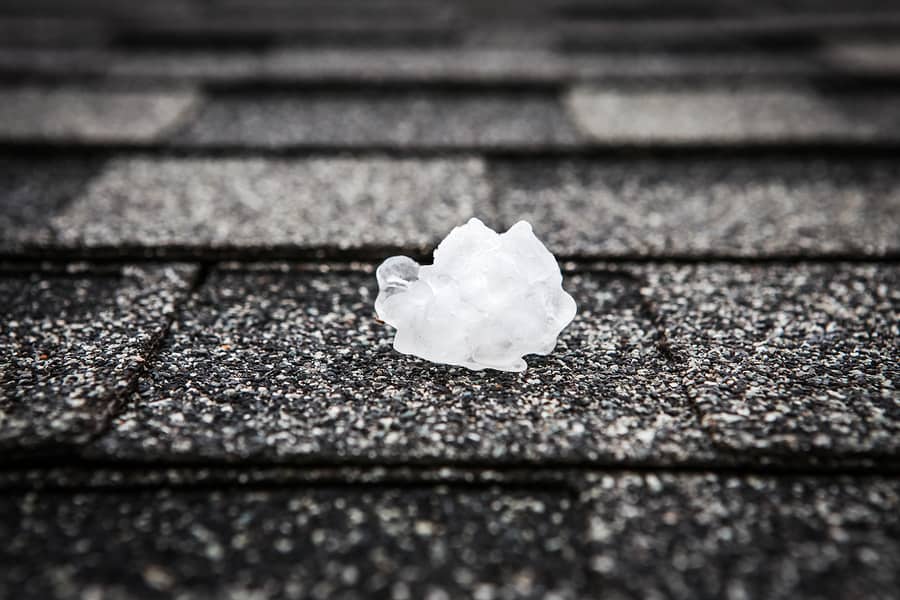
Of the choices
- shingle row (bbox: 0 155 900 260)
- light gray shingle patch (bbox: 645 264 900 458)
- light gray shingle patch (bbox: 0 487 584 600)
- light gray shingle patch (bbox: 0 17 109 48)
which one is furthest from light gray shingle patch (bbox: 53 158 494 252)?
light gray shingle patch (bbox: 0 17 109 48)

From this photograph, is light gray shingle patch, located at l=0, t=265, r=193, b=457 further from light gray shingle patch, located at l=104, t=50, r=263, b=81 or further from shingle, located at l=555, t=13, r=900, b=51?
shingle, located at l=555, t=13, r=900, b=51

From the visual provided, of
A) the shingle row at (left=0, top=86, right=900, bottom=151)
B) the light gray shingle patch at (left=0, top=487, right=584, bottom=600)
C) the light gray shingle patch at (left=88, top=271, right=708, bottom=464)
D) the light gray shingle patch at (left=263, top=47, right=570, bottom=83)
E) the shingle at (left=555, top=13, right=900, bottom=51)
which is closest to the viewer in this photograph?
the light gray shingle patch at (left=0, top=487, right=584, bottom=600)

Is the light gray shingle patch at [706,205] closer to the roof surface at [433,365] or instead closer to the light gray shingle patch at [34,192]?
the roof surface at [433,365]

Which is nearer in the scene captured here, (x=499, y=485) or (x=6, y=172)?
(x=499, y=485)

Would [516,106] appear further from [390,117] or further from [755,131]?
[755,131]

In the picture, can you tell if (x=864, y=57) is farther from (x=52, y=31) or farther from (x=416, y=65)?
(x=52, y=31)

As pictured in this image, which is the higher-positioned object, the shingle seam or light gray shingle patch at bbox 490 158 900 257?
light gray shingle patch at bbox 490 158 900 257

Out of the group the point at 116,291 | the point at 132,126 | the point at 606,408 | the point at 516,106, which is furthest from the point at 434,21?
the point at 606,408
